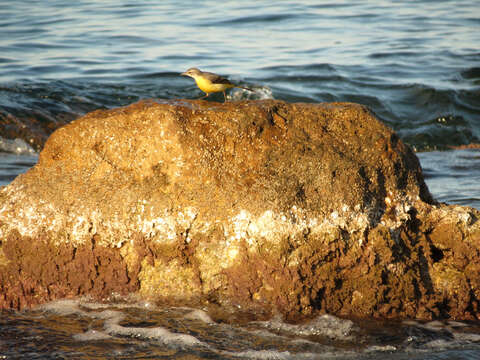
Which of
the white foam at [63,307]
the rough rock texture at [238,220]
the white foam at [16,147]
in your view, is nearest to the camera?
the rough rock texture at [238,220]

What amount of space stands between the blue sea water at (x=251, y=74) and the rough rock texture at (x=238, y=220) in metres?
0.23

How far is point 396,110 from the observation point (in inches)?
488

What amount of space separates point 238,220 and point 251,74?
35.3 ft

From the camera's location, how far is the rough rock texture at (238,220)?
362cm

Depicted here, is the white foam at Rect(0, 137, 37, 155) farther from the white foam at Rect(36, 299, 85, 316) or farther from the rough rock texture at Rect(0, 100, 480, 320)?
the white foam at Rect(36, 299, 85, 316)

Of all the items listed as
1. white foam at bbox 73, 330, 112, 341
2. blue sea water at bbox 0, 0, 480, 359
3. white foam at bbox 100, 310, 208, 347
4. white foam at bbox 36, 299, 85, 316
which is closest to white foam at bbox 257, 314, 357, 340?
blue sea water at bbox 0, 0, 480, 359

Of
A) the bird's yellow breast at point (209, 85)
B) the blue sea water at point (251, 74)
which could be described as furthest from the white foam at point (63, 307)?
the bird's yellow breast at point (209, 85)

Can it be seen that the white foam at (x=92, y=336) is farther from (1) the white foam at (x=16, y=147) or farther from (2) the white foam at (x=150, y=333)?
(1) the white foam at (x=16, y=147)

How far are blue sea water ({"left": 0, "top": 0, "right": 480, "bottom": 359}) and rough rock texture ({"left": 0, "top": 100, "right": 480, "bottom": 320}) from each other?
225 mm

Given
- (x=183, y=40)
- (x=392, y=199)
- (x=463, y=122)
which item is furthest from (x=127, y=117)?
(x=183, y=40)

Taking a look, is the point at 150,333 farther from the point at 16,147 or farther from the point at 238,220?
the point at 16,147

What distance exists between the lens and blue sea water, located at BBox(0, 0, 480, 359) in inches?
138

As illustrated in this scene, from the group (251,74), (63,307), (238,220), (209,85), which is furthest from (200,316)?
(251,74)

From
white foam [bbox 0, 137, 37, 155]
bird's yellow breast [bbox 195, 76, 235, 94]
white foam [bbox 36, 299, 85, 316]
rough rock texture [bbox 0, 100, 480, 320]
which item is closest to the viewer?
rough rock texture [bbox 0, 100, 480, 320]
